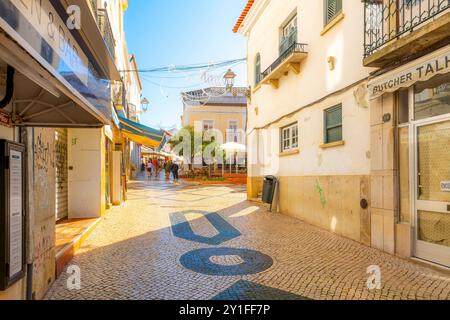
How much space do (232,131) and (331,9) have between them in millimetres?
29632

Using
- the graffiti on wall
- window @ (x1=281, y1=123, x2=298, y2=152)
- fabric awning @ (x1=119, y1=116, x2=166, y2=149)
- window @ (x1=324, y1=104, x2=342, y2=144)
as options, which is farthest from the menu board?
fabric awning @ (x1=119, y1=116, x2=166, y2=149)

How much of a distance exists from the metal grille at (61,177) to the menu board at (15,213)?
5194mm

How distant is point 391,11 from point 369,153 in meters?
2.82

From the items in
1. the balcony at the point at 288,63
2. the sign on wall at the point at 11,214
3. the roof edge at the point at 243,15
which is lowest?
the sign on wall at the point at 11,214

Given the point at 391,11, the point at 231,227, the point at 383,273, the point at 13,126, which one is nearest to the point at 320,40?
the point at 391,11

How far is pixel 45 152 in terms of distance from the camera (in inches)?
177

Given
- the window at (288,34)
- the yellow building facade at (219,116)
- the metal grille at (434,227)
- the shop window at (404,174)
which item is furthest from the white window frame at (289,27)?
the yellow building facade at (219,116)

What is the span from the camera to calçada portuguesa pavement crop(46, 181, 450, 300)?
4.36 metres

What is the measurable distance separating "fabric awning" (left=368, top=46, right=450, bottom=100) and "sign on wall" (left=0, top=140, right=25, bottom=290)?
5.69m

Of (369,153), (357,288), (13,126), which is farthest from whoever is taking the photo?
(369,153)

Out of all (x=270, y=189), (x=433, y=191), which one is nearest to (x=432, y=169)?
(x=433, y=191)

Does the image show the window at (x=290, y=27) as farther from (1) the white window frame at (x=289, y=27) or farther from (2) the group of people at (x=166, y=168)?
(2) the group of people at (x=166, y=168)

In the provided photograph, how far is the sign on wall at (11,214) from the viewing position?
3223 mm
